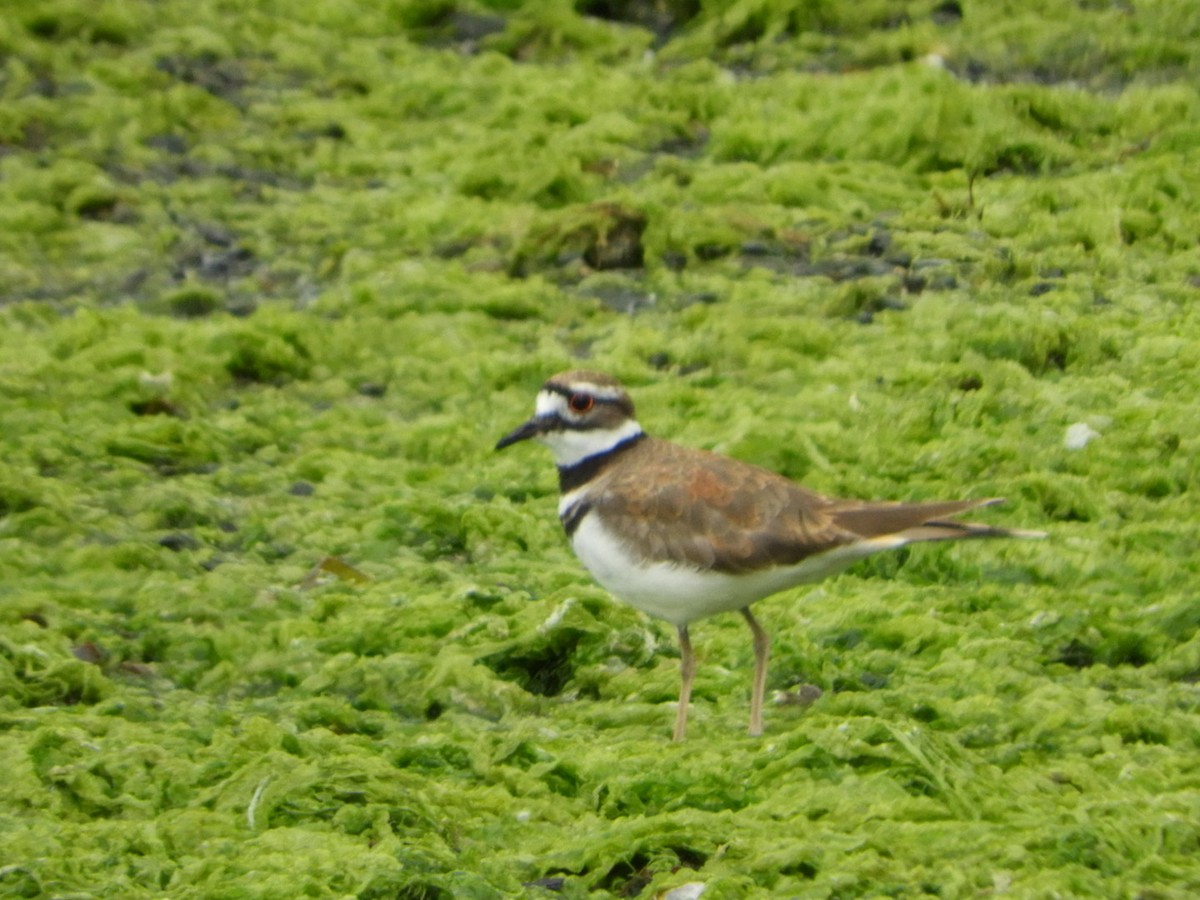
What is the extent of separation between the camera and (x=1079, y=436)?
801 centimetres

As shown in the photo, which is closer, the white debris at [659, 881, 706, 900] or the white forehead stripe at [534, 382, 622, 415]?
the white debris at [659, 881, 706, 900]

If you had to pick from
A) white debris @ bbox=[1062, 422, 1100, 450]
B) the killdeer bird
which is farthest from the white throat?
white debris @ bbox=[1062, 422, 1100, 450]

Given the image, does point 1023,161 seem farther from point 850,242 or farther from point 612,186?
point 612,186

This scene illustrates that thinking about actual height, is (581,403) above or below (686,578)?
above

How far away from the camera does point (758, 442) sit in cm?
813

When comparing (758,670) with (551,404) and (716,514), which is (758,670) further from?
(551,404)

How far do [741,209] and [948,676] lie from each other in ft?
16.4

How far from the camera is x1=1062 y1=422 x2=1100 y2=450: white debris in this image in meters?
7.96

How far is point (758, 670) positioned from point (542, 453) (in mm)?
2718

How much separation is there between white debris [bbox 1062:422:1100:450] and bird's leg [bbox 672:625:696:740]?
2.43 m

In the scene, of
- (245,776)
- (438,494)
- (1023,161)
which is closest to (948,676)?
(245,776)

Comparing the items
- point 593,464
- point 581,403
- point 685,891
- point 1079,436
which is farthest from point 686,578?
point 1079,436

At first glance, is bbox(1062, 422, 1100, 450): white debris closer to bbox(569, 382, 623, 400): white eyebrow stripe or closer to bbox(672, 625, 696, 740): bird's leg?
bbox(569, 382, 623, 400): white eyebrow stripe

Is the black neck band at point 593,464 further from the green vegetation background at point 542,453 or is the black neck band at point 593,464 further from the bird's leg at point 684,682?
the bird's leg at point 684,682
